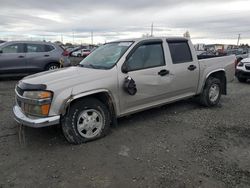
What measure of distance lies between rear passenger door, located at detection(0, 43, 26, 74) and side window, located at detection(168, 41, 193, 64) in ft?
23.7

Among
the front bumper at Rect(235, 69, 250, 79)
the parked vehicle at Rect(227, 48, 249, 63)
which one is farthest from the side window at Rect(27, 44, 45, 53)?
the parked vehicle at Rect(227, 48, 249, 63)

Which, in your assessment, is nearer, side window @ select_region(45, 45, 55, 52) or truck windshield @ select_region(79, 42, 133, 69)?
truck windshield @ select_region(79, 42, 133, 69)

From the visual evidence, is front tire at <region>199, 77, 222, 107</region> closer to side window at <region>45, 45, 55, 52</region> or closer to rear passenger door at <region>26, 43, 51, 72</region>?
rear passenger door at <region>26, 43, 51, 72</region>

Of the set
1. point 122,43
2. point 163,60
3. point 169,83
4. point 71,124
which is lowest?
point 71,124

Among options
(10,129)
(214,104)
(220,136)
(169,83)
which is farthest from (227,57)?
(10,129)

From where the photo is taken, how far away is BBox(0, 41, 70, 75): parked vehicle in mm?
9938

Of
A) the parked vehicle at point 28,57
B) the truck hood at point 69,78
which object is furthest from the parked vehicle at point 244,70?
the truck hood at point 69,78

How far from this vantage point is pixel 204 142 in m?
4.07

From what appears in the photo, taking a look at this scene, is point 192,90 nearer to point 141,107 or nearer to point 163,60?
point 163,60

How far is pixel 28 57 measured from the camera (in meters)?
10.2

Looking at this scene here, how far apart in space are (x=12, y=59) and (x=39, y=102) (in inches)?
292

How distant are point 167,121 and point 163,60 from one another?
129 cm

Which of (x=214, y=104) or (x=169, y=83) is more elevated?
(x=169, y=83)

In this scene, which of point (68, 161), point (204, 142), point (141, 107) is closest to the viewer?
point (68, 161)
